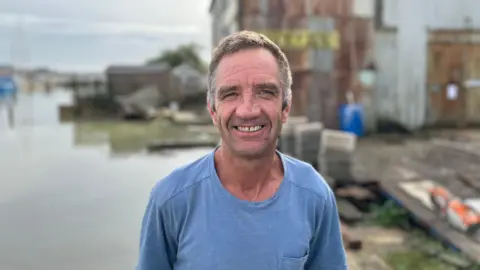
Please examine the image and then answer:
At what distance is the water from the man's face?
13.3 ft

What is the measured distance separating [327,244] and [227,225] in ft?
1.26

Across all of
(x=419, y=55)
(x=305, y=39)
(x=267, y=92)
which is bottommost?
(x=267, y=92)

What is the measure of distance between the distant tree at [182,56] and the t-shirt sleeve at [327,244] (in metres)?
36.2

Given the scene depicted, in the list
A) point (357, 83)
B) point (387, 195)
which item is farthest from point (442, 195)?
point (357, 83)

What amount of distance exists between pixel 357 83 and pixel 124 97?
1191 centimetres

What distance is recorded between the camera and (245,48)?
175cm

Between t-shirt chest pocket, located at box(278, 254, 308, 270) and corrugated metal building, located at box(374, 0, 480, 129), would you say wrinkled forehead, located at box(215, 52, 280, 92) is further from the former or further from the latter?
corrugated metal building, located at box(374, 0, 480, 129)

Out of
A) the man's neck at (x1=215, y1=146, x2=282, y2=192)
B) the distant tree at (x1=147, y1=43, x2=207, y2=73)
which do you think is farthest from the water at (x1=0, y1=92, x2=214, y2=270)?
the distant tree at (x1=147, y1=43, x2=207, y2=73)

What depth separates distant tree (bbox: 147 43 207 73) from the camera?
124ft

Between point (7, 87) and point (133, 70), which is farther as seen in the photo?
point (7, 87)

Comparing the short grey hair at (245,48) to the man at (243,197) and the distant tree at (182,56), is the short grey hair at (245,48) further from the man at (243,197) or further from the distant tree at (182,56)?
the distant tree at (182,56)

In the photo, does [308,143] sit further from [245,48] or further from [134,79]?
[134,79]

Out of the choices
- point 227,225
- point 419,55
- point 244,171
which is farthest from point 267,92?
point 419,55

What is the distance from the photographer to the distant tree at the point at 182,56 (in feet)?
124
